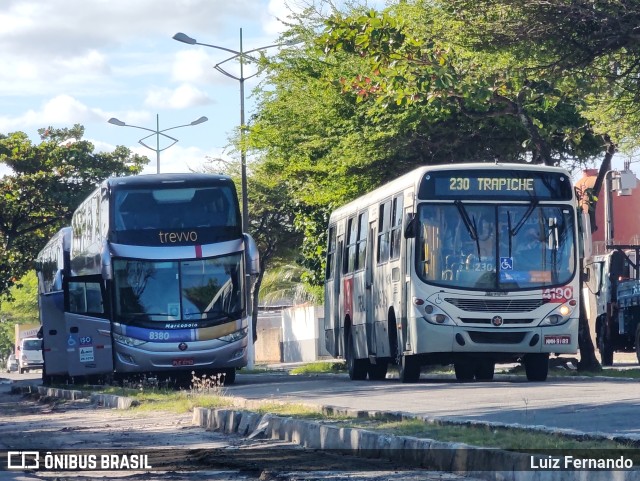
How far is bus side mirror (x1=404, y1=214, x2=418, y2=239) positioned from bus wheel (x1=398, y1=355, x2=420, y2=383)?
2.28 metres

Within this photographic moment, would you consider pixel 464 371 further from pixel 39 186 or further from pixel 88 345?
pixel 39 186

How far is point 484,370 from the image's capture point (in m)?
23.4

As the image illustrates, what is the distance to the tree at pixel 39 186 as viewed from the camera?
4766cm

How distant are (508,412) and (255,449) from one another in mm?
2711

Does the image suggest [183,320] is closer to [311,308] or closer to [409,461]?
[409,461]

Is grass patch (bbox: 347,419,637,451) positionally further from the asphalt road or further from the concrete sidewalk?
the asphalt road

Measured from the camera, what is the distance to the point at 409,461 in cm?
1008

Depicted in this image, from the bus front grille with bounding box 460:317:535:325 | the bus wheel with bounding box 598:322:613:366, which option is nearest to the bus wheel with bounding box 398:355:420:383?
the bus front grille with bounding box 460:317:535:325

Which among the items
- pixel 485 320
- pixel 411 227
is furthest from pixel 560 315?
pixel 411 227

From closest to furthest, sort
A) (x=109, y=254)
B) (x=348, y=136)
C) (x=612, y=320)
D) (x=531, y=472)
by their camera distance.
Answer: (x=531, y=472) < (x=109, y=254) < (x=348, y=136) < (x=612, y=320)

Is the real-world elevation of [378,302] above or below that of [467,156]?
below

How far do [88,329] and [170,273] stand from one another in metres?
2.37

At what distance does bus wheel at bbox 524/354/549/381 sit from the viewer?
2125cm

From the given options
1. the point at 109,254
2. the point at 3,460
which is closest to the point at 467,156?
the point at 109,254
